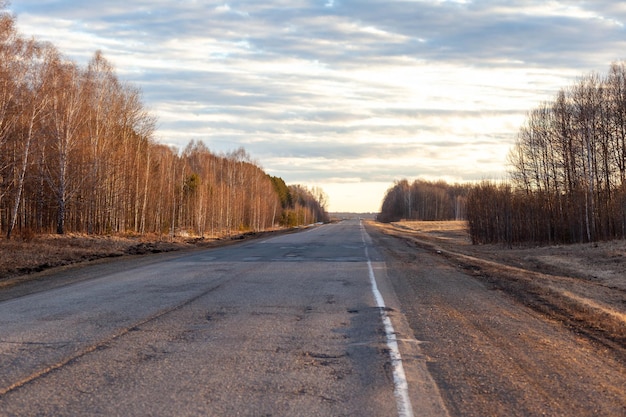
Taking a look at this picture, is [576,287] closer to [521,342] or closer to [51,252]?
[521,342]

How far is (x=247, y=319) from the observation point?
8492 mm

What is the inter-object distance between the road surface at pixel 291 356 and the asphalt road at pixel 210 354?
2 centimetres

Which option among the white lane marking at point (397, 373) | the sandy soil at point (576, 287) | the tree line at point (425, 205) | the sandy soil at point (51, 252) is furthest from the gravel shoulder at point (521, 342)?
the tree line at point (425, 205)

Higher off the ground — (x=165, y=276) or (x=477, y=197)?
(x=477, y=197)

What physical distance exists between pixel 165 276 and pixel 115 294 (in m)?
3.40

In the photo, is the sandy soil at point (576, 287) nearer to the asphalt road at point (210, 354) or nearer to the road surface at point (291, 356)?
the road surface at point (291, 356)

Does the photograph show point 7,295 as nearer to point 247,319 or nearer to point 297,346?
point 247,319

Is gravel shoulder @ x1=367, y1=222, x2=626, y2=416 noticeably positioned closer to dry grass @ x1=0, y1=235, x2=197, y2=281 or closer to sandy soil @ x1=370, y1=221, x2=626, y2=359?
sandy soil @ x1=370, y1=221, x2=626, y2=359

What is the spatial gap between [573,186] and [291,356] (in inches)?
1364

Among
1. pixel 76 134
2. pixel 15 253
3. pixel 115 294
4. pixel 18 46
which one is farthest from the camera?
pixel 76 134

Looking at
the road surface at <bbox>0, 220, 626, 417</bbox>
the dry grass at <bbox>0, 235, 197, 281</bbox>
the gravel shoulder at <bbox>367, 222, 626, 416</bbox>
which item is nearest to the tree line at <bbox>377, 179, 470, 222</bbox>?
the dry grass at <bbox>0, 235, 197, 281</bbox>

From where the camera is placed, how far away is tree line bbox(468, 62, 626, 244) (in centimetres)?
3397

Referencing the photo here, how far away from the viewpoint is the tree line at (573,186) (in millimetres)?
33969

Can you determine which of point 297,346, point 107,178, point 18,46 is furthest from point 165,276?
point 107,178
